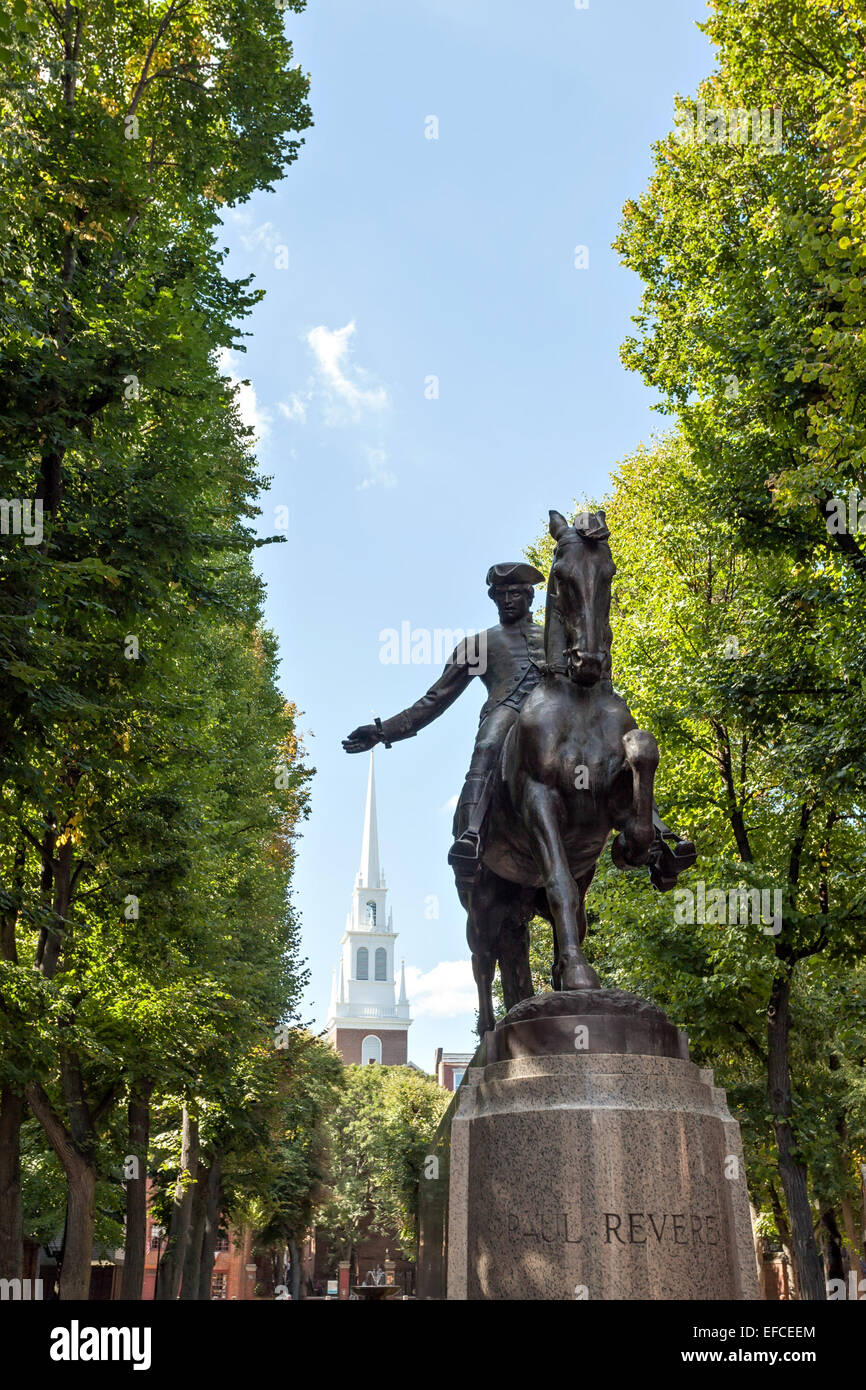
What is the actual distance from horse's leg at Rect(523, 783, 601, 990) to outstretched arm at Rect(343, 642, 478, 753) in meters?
1.83

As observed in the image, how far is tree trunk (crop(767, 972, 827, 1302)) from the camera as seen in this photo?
18531mm

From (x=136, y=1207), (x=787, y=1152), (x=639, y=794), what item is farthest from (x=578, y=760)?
(x=136, y=1207)

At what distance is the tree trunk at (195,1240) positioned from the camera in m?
27.2

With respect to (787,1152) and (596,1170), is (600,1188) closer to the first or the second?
(596,1170)

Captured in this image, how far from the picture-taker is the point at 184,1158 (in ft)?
84.2

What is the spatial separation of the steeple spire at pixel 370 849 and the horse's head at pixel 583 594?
409 ft

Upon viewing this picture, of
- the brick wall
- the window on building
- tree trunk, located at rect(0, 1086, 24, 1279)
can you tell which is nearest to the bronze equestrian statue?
tree trunk, located at rect(0, 1086, 24, 1279)

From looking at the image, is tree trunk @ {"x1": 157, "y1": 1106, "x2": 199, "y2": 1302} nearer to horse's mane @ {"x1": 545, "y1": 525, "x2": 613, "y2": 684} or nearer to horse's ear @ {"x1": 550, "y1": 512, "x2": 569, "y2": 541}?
horse's mane @ {"x1": 545, "y1": 525, "x2": 613, "y2": 684}

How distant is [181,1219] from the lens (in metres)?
26.9

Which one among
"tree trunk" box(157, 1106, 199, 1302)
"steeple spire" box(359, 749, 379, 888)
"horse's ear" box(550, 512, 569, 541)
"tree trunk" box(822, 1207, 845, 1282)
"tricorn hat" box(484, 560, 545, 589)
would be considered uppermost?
"steeple spire" box(359, 749, 379, 888)

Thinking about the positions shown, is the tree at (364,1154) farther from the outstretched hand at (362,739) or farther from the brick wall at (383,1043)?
the outstretched hand at (362,739)

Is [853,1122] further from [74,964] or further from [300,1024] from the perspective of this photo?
[74,964]

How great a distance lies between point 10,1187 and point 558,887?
1469cm
